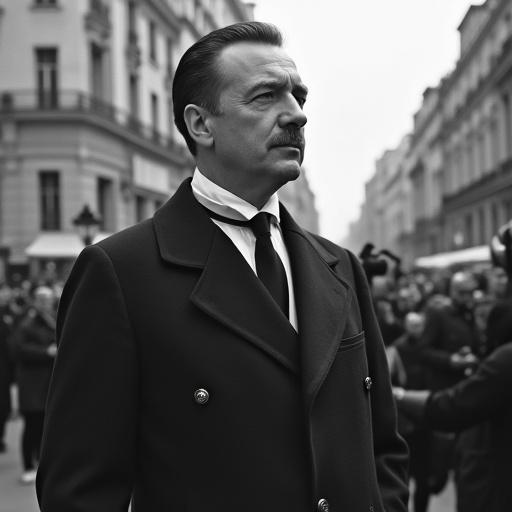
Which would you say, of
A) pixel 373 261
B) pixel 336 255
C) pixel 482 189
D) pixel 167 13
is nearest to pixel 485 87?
pixel 482 189

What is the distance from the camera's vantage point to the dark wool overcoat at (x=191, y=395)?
1.83 meters

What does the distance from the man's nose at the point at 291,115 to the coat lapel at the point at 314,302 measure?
331 millimetres

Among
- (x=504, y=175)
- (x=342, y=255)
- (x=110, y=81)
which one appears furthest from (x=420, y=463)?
(x=504, y=175)

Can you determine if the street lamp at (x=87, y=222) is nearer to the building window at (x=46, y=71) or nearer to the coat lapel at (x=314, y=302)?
the coat lapel at (x=314, y=302)

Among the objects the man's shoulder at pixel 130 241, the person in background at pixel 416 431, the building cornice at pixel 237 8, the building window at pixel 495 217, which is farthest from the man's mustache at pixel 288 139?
the building cornice at pixel 237 8

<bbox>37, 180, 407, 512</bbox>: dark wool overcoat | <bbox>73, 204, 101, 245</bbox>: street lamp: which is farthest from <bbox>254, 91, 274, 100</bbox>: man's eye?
<bbox>73, 204, 101, 245</bbox>: street lamp

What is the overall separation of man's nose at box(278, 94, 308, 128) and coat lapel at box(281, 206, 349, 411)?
33 cm

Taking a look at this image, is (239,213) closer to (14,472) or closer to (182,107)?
(182,107)

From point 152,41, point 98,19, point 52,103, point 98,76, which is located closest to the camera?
point 52,103

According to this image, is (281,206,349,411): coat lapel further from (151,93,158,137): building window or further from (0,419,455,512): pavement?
(151,93,158,137): building window

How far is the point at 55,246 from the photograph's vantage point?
82.7ft

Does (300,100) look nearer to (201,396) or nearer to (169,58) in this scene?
(201,396)

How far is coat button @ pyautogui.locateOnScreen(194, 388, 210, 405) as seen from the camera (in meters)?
1.83

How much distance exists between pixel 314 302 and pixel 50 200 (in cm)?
2495
